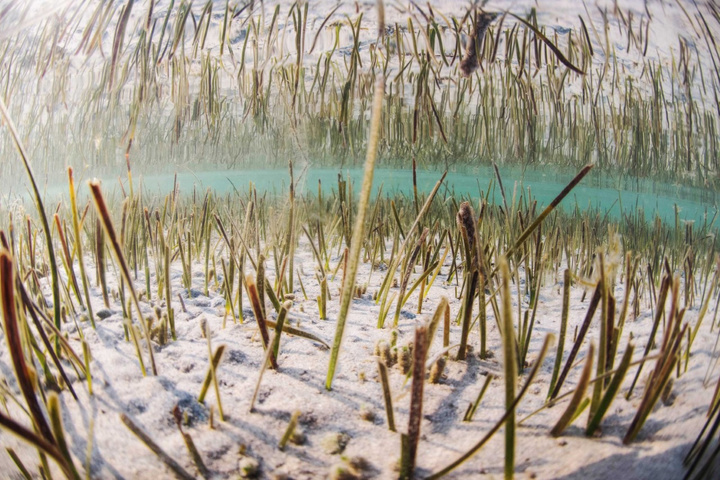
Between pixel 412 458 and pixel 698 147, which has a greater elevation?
pixel 698 147

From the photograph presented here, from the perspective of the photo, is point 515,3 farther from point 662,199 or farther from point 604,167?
point 662,199

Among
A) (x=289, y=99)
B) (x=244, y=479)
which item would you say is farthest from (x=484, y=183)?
(x=244, y=479)

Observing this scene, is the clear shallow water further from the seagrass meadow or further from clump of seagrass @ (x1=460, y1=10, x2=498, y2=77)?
clump of seagrass @ (x1=460, y1=10, x2=498, y2=77)

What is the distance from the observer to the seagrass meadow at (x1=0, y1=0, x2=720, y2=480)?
1.61 ft

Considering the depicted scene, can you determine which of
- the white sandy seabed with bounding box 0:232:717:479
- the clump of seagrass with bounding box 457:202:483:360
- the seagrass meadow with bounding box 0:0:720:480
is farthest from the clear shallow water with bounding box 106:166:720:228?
the white sandy seabed with bounding box 0:232:717:479

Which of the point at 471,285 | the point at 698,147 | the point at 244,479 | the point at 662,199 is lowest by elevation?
the point at 244,479

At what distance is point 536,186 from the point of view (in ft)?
3.00

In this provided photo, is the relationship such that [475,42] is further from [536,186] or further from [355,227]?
[355,227]

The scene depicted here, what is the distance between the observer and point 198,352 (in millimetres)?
637

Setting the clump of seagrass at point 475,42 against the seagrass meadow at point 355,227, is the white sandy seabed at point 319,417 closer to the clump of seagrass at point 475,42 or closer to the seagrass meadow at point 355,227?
the seagrass meadow at point 355,227

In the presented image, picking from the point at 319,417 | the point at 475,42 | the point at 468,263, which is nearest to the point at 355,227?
the point at 319,417

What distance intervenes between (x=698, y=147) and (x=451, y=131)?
0.62 meters

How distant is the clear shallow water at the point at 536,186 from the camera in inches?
35.8

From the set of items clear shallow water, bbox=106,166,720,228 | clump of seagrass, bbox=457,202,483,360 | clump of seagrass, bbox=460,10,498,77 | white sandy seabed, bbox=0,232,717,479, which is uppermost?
clump of seagrass, bbox=460,10,498,77
